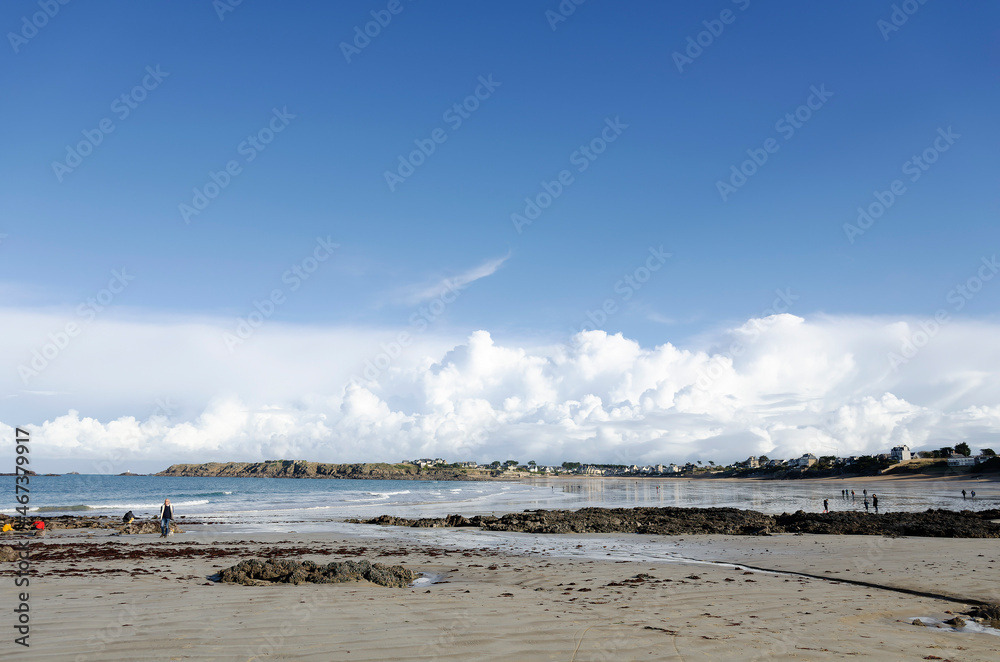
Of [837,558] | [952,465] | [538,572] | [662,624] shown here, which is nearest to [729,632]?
[662,624]

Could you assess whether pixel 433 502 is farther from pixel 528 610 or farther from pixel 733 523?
pixel 528 610

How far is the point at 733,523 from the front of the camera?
101 ft

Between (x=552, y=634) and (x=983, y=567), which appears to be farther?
(x=983, y=567)

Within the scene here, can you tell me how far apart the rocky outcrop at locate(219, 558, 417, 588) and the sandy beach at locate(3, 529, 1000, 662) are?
0.51m

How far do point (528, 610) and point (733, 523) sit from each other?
2355 cm

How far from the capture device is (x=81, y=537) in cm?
2830

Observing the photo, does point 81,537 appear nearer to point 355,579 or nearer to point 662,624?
point 355,579

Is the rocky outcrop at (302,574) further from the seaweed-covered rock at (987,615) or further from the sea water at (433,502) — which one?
the sea water at (433,502)

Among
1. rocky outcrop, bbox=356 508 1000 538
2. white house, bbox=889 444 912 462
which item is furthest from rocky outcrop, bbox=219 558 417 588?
white house, bbox=889 444 912 462

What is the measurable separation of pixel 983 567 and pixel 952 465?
13460 centimetres

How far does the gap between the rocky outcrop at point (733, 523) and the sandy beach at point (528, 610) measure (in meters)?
6.93

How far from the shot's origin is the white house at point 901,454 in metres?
144

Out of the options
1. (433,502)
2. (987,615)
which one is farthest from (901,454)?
(987,615)

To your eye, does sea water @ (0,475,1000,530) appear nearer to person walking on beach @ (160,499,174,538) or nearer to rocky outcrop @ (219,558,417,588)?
person walking on beach @ (160,499,174,538)
